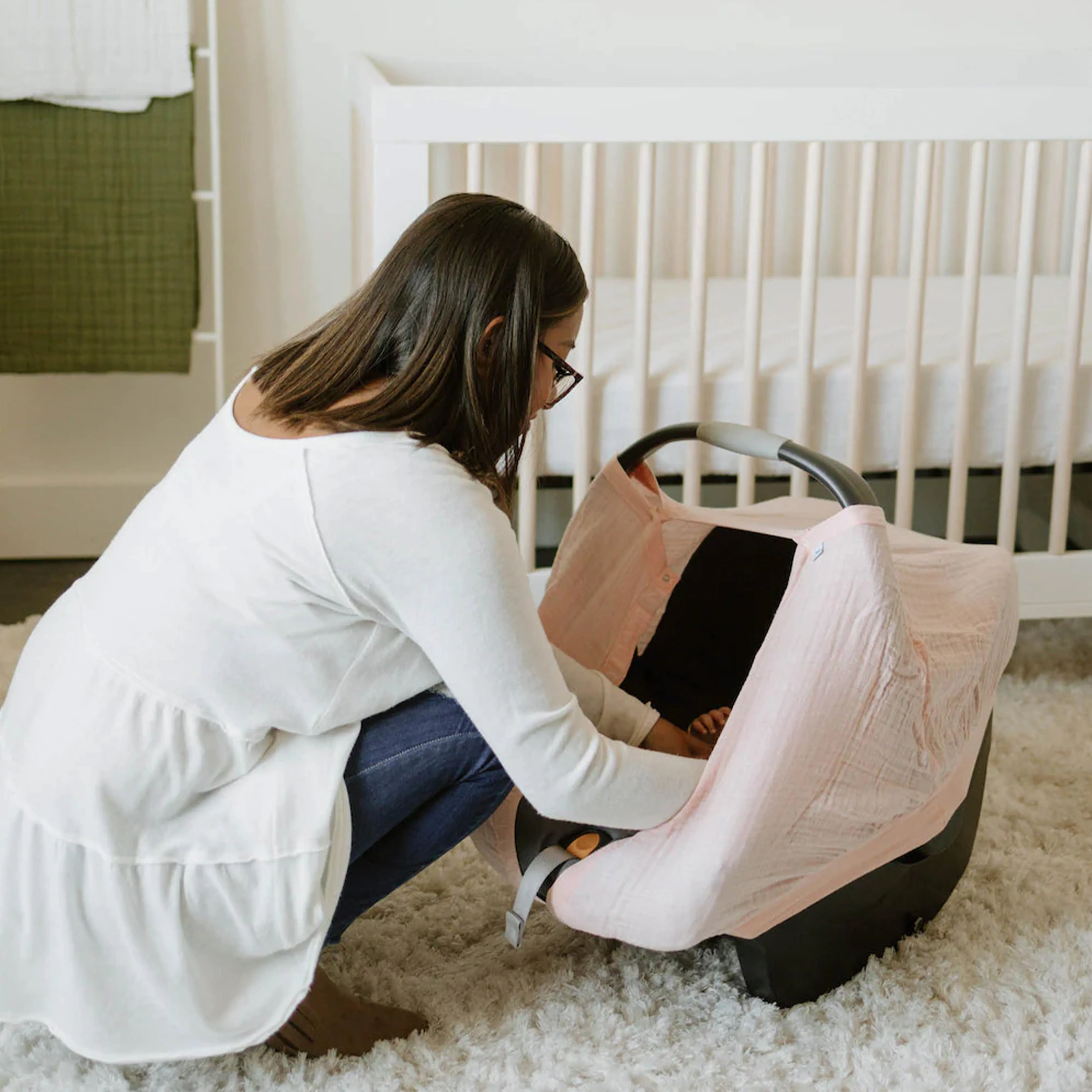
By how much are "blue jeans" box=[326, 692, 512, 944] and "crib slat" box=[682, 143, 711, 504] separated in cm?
69

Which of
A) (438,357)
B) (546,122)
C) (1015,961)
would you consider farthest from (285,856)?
(546,122)

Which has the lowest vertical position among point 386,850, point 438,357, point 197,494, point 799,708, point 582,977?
point 582,977

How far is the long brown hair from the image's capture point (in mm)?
971

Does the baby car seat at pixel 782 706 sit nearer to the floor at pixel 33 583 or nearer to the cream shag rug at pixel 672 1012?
the cream shag rug at pixel 672 1012

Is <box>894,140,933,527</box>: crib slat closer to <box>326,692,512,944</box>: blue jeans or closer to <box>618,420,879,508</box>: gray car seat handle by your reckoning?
<box>618,420,879,508</box>: gray car seat handle

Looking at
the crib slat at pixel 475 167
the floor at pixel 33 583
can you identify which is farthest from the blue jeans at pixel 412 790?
the floor at pixel 33 583

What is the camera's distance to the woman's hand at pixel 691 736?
1.23 meters

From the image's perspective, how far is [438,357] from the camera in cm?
97

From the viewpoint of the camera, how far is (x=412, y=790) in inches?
42.5

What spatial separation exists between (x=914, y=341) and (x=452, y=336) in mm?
941

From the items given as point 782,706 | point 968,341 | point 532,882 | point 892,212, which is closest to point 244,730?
point 532,882

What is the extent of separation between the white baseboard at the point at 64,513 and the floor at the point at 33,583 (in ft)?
0.09

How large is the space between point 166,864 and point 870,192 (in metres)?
1.19

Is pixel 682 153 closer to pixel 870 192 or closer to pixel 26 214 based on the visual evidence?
pixel 870 192
